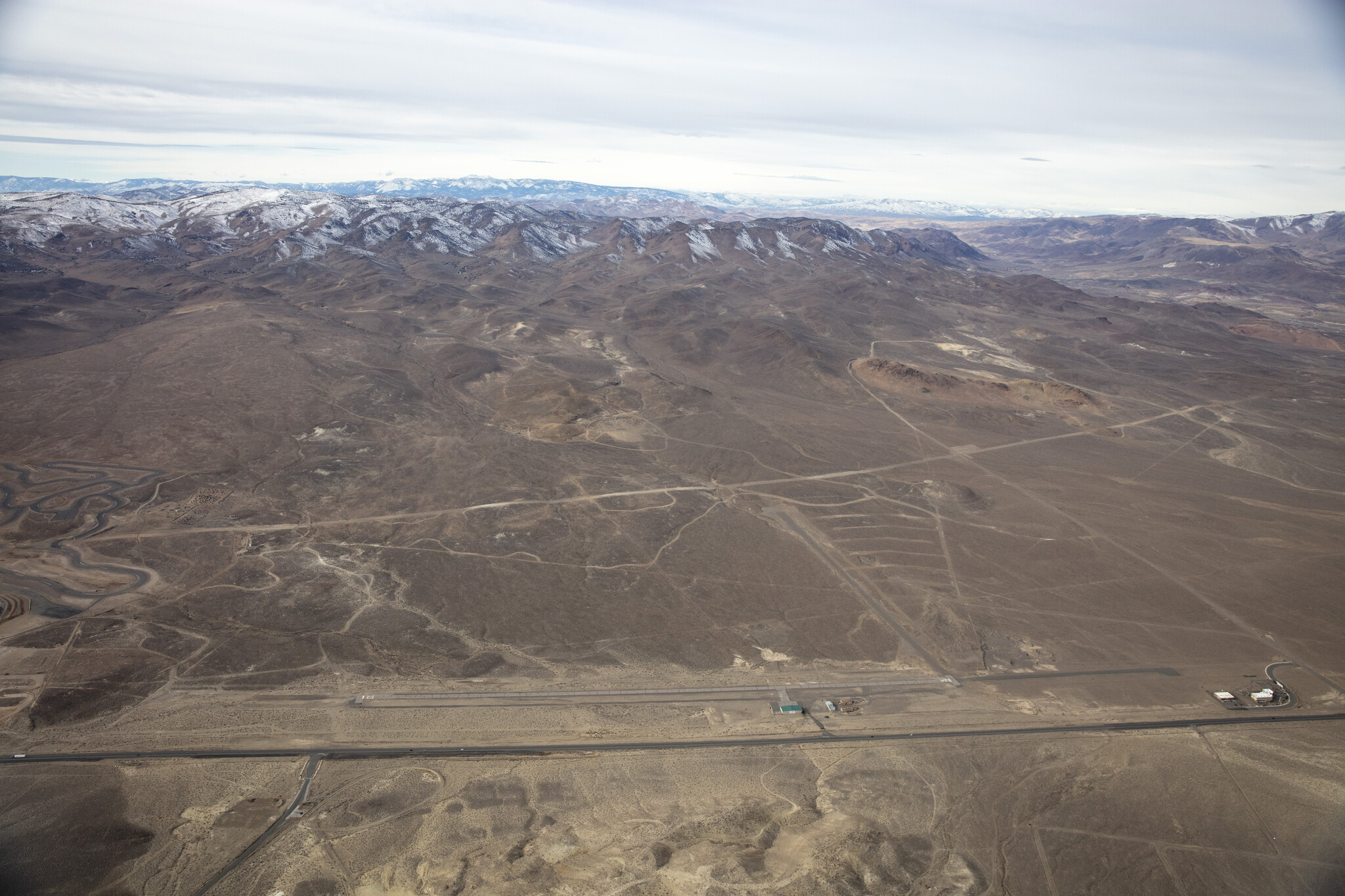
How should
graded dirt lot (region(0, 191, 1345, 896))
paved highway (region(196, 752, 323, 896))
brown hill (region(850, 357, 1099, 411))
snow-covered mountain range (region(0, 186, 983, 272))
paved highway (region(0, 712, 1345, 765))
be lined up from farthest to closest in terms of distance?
snow-covered mountain range (region(0, 186, 983, 272)), brown hill (region(850, 357, 1099, 411)), paved highway (region(0, 712, 1345, 765)), graded dirt lot (region(0, 191, 1345, 896)), paved highway (region(196, 752, 323, 896))

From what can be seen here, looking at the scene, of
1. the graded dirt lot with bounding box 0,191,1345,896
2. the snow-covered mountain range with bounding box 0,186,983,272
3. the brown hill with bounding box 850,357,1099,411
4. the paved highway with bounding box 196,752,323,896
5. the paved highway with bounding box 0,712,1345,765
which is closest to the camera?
the paved highway with bounding box 196,752,323,896

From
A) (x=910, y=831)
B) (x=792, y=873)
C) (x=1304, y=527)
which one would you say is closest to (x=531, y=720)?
(x=792, y=873)

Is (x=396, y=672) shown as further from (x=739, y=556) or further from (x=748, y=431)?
(x=748, y=431)

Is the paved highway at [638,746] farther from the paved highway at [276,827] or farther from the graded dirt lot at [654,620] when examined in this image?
the paved highway at [276,827]

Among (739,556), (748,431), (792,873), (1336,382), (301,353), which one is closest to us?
(792,873)

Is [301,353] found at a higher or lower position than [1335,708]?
higher

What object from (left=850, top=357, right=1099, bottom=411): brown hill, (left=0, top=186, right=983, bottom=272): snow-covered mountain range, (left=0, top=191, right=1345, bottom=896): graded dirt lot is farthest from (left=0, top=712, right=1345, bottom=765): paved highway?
(left=0, top=186, right=983, bottom=272): snow-covered mountain range

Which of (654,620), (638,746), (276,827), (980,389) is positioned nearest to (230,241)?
(654,620)

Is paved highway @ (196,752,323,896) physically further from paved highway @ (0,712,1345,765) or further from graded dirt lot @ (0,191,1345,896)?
paved highway @ (0,712,1345,765)
